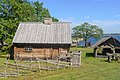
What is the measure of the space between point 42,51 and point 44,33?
294 cm

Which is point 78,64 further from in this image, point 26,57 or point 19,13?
point 19,13

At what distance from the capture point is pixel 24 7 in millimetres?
43250

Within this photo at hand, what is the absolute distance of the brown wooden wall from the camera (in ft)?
117

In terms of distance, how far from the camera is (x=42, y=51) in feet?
119

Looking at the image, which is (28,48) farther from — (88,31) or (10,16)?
(88,31)

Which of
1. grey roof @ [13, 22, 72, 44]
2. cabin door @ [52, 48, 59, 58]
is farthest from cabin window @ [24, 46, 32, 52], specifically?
cabin door @ [52, 48, 59, 58]

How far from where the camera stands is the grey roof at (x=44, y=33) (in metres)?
35.9

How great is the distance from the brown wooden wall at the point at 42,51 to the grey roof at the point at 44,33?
2.88 feet

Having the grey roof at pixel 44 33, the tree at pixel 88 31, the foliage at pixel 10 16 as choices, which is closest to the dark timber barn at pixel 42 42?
the grey roof at pixel 44 33

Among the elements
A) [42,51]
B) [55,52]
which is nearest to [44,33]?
[42,51]

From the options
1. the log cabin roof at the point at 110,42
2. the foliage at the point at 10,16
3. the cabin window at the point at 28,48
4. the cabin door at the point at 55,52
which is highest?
the foliage at the point at 10,16

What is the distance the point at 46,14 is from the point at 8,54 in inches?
570

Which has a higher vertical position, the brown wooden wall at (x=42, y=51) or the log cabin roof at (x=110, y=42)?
the log cabin roof at (x=110, y=42)

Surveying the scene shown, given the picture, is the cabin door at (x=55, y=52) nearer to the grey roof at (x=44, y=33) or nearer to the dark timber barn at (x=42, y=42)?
the dark timber barn at (x=42, y=42)
